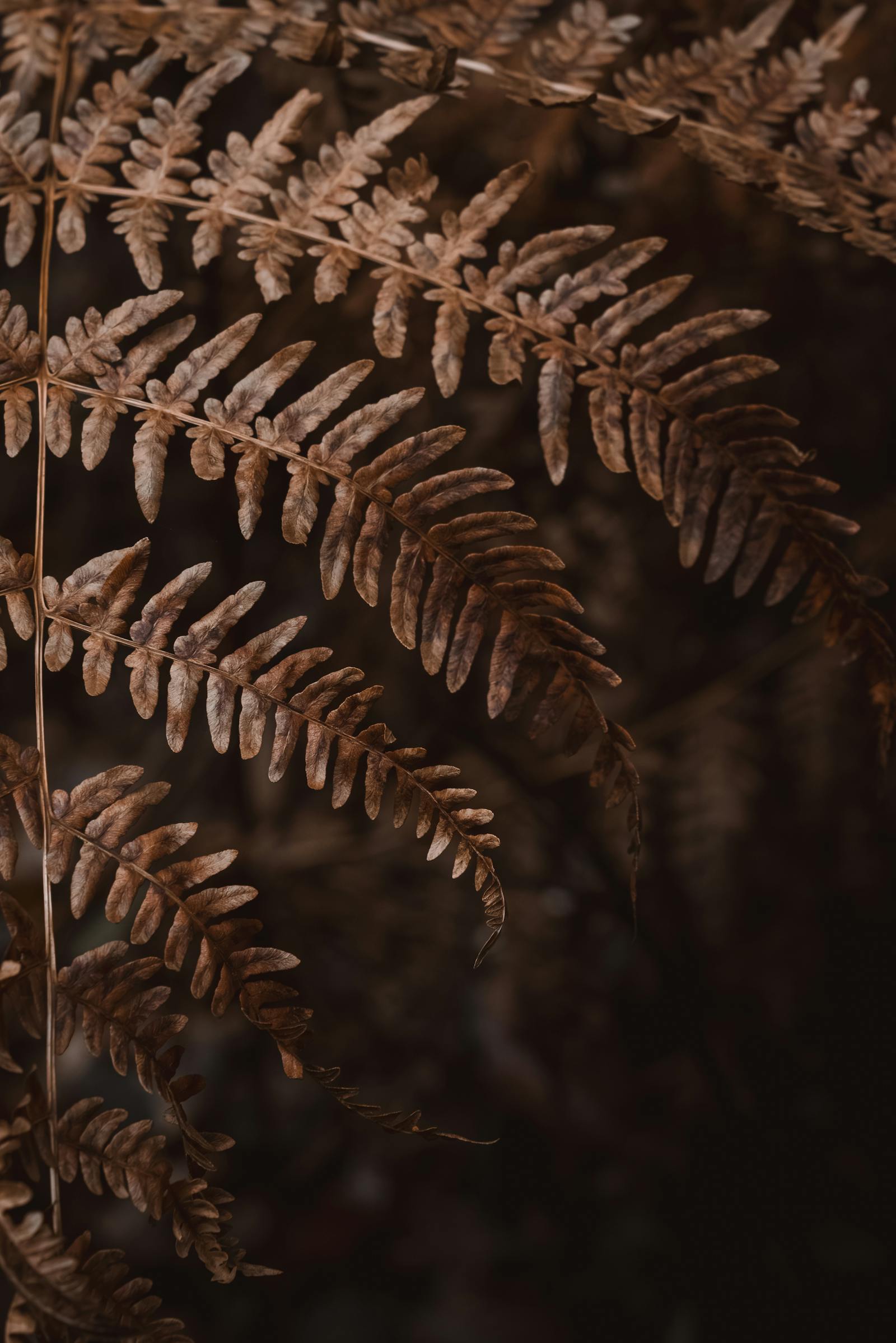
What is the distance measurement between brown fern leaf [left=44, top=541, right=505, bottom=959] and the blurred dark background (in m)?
0.58

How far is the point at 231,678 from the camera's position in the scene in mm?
603

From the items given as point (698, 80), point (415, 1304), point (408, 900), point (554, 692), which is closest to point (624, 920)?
point (408, 900)

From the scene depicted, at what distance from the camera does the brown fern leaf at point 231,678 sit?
598 millimetres

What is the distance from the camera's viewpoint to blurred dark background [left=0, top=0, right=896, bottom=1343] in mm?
1076

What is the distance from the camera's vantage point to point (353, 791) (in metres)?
1.25

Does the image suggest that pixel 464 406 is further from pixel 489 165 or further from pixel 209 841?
pixel 209 841

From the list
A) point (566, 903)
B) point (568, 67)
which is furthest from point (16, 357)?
point (566, 903)

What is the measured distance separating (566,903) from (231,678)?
79cm

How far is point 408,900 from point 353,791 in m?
0.19

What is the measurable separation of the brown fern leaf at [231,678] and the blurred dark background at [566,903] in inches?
22.9

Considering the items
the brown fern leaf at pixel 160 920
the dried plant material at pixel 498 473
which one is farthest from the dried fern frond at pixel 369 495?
the brown fern leaf at pixel 160 920

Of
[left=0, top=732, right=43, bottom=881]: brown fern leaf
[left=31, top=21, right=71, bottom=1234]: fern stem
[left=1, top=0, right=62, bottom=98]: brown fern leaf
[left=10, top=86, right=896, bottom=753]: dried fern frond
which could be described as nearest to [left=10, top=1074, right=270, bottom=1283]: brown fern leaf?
Result: [left=31, top=21, right=71, bottom=1234]: fern stem

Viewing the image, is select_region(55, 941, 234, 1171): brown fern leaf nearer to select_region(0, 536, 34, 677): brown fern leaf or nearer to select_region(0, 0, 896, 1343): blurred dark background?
select_region(0, 536, 34, 677): brown fern leaf

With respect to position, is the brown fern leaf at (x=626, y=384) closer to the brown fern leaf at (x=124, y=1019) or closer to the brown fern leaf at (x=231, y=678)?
the brown fern leaf at (x=231, y=678)
